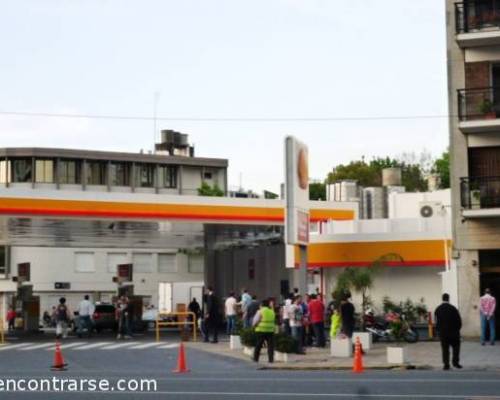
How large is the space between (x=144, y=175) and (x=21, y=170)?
11.2m

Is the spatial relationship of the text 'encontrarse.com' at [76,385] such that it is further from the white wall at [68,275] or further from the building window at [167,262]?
the building window at [167,262]

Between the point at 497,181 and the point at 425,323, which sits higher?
the point at 497,181

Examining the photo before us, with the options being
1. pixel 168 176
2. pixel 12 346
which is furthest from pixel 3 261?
pixel 12 346

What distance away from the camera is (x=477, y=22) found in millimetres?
38281

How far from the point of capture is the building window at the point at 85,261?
80.4m

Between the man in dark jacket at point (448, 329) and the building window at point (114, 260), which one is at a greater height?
the building window at point (114, 260)

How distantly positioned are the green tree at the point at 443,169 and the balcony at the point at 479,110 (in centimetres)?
5514

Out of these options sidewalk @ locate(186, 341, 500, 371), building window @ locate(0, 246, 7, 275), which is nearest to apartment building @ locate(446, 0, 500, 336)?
sidewalk @ locate(186, 341, 500, 371)

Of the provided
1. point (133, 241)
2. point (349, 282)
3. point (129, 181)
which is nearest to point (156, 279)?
point (129, 181)

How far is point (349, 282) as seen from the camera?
3831 centimetres

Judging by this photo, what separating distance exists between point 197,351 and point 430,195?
3379 cm

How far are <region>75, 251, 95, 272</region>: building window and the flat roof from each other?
42.5ft

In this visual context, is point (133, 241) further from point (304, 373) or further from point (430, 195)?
point (304, 373)

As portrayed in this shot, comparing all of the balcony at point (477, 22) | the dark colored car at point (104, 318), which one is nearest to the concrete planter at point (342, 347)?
the balcony at point (477, 22)
